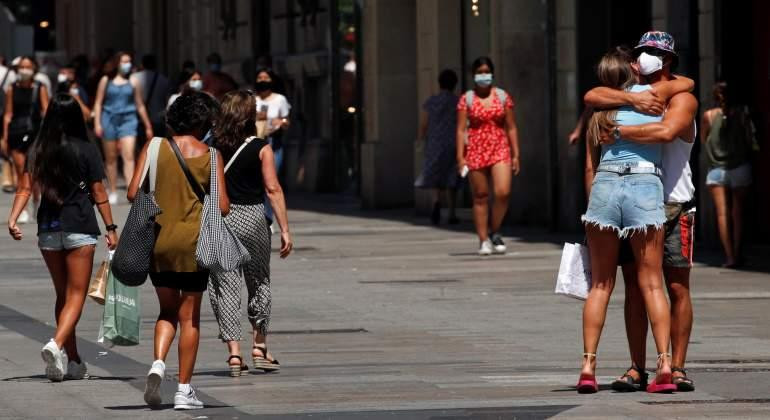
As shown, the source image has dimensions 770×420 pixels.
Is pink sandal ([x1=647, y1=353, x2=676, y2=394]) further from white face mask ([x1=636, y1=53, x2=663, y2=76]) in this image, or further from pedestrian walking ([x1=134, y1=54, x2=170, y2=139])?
pedestrian walking ([x1=134, y1=54, x2=170, y2=139])

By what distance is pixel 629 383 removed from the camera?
413 inches

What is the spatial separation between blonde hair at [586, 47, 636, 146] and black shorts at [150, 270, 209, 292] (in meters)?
1.94

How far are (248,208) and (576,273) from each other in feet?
6.75

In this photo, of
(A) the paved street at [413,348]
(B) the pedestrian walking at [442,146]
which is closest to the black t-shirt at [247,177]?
(A) the paved street at [413,348]

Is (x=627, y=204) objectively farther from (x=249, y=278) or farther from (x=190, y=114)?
(x=249, y=278)

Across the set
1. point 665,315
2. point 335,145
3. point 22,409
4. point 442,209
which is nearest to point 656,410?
point 665,315

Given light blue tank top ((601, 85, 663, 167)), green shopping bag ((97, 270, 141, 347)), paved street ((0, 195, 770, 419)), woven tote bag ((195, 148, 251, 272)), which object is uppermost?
light blue tank top ((601, 85, 663, 167))

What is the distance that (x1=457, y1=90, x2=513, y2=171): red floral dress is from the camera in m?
19.4

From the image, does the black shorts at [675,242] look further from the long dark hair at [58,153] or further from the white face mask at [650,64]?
the long dark hair at [58,153]

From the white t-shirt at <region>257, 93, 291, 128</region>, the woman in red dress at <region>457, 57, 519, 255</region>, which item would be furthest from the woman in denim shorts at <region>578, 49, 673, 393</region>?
the white t-shirt at <region>257, 93, 291, 128</region>

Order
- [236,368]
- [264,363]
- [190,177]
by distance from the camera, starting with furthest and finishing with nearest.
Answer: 1. [264,363]
2. [236,368]
3. [190,177]

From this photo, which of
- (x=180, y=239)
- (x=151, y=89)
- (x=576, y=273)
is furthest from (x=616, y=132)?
(x=151, y=89)

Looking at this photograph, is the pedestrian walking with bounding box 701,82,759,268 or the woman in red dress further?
the woman in red dress

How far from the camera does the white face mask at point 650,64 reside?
10469 mm
